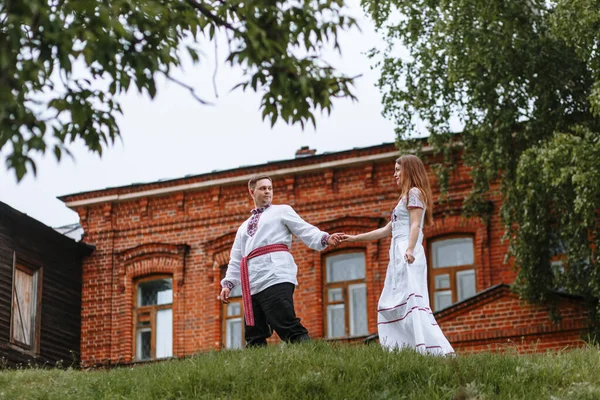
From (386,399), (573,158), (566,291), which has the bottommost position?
(386,399)

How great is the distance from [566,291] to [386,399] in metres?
11.6

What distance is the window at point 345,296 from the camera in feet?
84.3

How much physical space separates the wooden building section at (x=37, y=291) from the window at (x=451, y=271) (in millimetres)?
7867

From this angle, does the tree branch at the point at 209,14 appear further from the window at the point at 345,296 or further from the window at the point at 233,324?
the window at the point at 233,324

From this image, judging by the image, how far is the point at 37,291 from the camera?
26.8 m

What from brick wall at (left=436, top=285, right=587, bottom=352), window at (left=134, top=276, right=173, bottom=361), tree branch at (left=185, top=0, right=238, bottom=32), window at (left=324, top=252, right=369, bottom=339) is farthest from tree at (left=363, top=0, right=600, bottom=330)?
tree branch at (left=185, top=0, right=238, bottom=32)

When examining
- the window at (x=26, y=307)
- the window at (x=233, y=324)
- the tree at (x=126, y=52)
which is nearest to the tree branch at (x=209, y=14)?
the tree at (x=126, y=52)

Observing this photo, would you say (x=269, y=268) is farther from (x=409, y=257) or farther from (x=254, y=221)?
(x=409, y=257)

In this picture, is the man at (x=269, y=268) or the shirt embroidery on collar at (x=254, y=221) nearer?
the man at (x=269, y=268)

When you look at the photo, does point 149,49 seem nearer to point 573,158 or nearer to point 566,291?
point 573,158

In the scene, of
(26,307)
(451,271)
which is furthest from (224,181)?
(451,271)

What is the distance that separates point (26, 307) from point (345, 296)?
7.12m

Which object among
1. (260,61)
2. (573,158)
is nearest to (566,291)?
(573,158)

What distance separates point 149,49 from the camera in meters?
8.77
